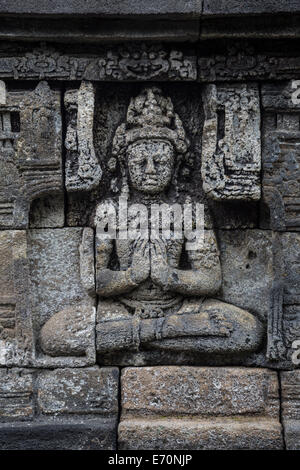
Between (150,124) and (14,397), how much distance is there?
212 cm

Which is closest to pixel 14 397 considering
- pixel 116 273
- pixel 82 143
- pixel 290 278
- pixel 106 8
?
pixel 116 273

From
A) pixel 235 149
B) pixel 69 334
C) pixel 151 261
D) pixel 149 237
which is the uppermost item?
pixel 235 149

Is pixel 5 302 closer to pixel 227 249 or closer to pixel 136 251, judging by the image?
pixel 136 251

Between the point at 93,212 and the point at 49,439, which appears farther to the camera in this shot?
the point at 93,212

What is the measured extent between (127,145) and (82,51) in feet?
2.32

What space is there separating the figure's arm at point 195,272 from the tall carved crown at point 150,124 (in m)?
0.71

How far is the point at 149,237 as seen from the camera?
166 inches

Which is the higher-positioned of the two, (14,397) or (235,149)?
(235,149)

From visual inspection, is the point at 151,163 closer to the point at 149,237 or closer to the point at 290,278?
the point at 149,237

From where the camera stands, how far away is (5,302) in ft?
13.4

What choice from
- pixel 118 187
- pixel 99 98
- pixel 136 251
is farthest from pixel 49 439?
pixel 99 98

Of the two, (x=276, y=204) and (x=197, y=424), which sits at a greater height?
(x=276, y=204)

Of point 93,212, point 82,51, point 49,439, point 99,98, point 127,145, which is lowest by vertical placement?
point 49,439

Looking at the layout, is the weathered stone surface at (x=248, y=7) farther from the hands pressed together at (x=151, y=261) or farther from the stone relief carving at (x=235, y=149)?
the hands pressed together at (x=151, y=261)
